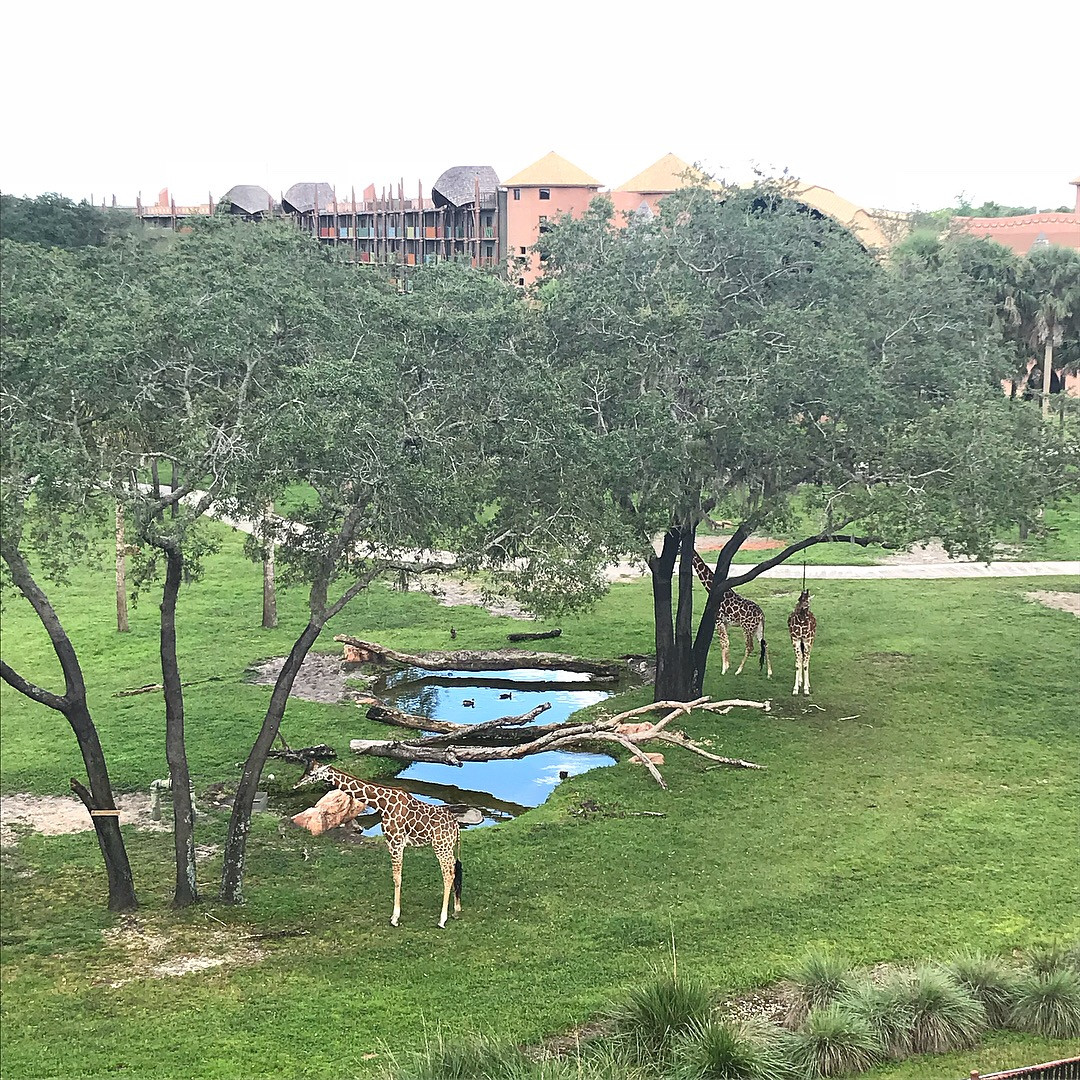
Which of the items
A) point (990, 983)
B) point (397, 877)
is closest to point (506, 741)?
point (397, 877)

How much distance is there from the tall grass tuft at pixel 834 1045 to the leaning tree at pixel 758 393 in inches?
285

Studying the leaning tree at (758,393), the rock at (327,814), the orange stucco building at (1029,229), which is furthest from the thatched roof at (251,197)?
the rock at (327,814)

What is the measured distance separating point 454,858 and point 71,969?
374cm

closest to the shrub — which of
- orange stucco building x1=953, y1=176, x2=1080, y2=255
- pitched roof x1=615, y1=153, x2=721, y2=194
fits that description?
pitched roof x1=615, y1=153, x2=721, y2=194

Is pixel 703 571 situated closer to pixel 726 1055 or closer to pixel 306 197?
pixel 726 1055

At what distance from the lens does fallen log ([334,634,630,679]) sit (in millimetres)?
22906

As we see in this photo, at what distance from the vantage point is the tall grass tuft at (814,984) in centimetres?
1030

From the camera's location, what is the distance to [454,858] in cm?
1293

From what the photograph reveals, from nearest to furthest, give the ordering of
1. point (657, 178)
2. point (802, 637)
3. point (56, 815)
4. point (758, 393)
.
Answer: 1. point (56, 815)
2. point (758, 393)
3. point (802, 637)
4. point (657, 178)

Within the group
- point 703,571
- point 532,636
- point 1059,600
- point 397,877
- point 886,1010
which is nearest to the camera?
point 886,1010

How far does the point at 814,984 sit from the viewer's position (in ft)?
34.7

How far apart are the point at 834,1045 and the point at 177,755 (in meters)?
7.15

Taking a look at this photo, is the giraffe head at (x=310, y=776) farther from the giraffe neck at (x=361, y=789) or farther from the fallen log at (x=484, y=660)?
Result: the fallen log at (x=484, y=660)

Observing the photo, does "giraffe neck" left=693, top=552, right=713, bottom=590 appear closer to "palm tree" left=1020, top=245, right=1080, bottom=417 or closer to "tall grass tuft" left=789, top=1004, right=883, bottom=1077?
"tall grass tuft" left=789, top=1004, right=883, bottom=1077
